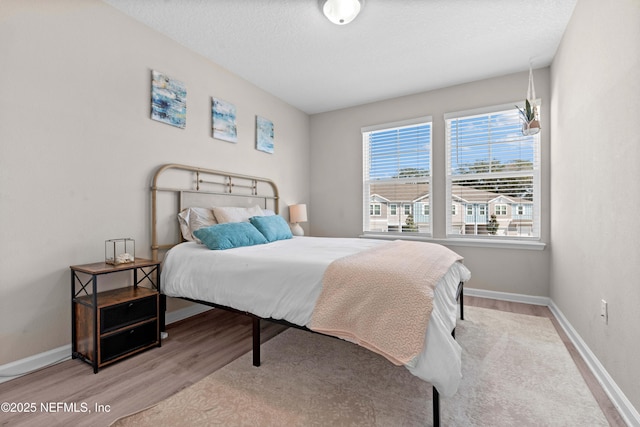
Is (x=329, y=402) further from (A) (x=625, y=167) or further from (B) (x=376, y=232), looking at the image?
(B) (x=376, y=232)

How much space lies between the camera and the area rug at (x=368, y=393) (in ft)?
4.67

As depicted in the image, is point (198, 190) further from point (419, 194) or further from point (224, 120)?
point (419, 194)

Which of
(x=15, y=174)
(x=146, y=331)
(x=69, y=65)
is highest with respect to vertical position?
(x=69, y=65)

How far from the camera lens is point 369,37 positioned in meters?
2.68

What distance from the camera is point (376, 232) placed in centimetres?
429

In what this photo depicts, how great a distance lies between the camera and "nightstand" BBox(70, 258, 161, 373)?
1844 mm

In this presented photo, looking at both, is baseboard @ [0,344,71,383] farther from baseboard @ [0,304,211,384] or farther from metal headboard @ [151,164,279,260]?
metal headboard @ [151,164,279,260]

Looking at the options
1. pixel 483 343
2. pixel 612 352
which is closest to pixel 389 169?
pixel 483 343

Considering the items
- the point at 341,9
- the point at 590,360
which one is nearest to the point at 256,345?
the point at 590,360

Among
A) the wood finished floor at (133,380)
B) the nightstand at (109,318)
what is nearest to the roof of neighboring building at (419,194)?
the wood finished floor at (133,380)

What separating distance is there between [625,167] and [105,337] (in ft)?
10.4

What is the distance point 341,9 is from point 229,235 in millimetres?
2039

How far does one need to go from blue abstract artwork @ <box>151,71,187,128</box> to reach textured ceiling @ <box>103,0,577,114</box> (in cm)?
43

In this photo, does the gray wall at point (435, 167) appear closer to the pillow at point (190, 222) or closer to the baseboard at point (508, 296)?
the baseboard at point (508, 296)
